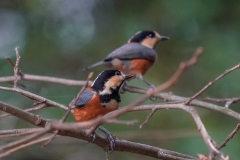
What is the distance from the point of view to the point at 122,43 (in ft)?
14.4

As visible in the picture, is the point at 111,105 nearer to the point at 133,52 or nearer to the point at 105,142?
the point at 105,142

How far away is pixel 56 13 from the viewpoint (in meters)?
4.78

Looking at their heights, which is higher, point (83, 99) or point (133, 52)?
point (133, 52)

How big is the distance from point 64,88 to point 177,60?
1.09 meters

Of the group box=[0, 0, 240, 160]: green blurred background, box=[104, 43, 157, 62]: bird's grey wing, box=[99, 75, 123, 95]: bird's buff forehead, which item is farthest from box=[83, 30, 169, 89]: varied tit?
box=[99, 75, 123, 95]: bird's buff forehead

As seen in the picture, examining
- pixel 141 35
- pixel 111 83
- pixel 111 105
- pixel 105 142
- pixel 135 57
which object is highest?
pixel 141 35

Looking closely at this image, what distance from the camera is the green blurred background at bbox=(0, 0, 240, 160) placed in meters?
3.36

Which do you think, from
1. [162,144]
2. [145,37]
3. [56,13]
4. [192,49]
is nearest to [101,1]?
[56,13]

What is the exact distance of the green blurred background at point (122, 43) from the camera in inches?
132

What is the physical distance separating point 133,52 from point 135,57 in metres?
0.05

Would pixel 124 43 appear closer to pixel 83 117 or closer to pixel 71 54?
pixel 71 54

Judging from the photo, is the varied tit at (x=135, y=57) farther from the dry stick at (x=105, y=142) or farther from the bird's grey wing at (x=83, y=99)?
the dry stick at (x=105, y=142)

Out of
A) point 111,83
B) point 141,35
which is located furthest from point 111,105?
point 141,35

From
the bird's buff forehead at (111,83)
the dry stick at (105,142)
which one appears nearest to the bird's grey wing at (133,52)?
the bird's buff forehead at (111,83)
